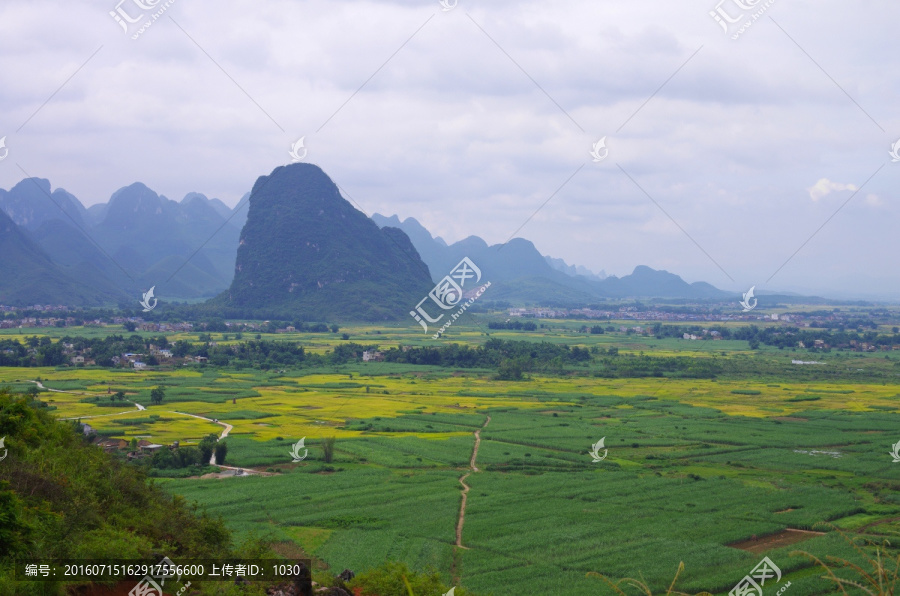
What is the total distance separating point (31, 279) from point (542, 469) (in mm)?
88507

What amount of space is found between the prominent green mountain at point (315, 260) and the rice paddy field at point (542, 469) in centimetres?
4129

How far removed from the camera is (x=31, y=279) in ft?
294

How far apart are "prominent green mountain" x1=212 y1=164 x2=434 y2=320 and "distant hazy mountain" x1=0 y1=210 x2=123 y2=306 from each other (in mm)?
21812

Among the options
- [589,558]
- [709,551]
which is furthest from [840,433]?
[589,558]

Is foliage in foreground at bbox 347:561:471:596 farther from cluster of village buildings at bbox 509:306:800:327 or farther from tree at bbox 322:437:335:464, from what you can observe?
cluster of village buildings at bbox 509:306:800:327

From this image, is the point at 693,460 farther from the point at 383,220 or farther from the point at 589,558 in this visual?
the point at 383,220

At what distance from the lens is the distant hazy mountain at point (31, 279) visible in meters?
87.0

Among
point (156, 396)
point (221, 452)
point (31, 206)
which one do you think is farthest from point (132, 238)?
point (221, 452)

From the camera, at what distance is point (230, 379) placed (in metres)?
39.2

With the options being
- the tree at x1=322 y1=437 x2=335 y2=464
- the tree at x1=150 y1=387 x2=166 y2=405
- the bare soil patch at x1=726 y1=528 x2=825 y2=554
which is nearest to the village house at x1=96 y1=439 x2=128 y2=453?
the tree at x1=322 y1=437 x2=335 y2=464

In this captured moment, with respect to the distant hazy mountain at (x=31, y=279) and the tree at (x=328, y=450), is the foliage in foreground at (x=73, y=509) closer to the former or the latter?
the tree at (x=328, y=450)

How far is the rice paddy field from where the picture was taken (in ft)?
45.0

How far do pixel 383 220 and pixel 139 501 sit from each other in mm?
172208

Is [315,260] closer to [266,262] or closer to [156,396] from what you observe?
[266,262]
